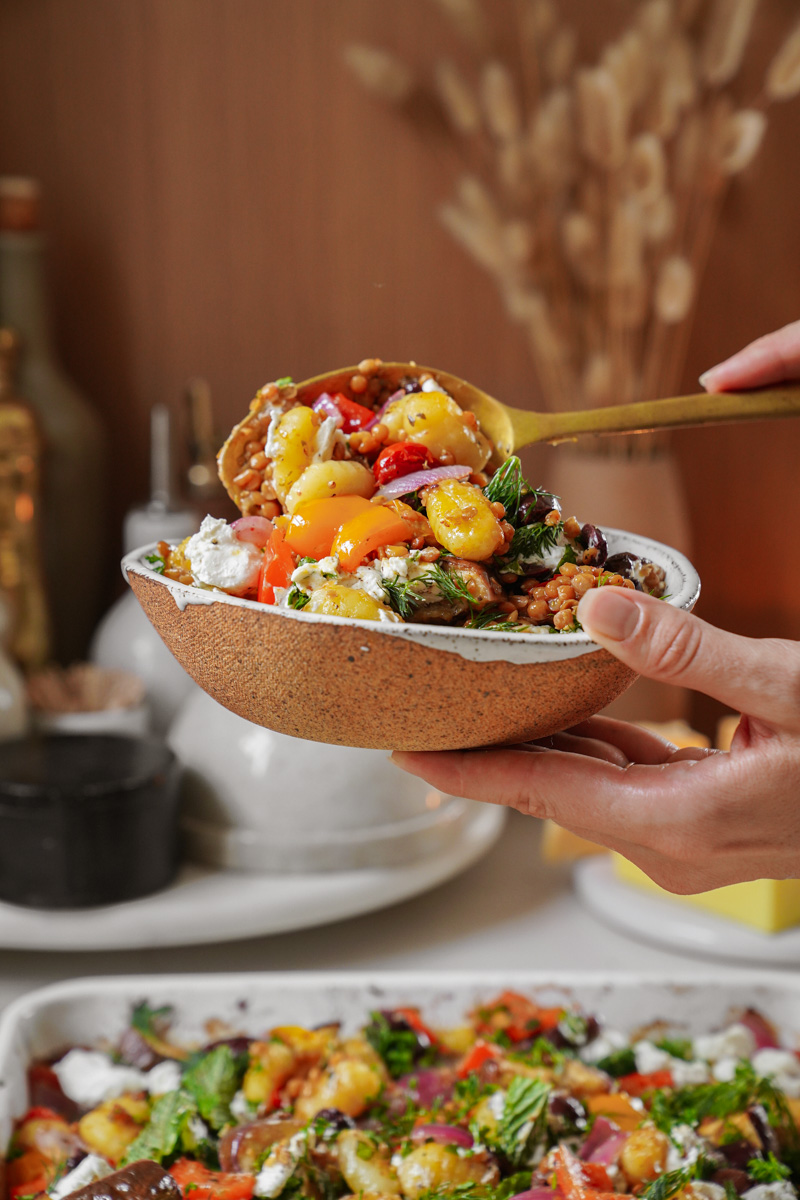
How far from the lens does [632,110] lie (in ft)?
6.82

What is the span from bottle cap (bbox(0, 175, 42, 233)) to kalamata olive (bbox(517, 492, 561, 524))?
1.59 meters

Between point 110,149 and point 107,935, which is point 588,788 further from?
point 110,149

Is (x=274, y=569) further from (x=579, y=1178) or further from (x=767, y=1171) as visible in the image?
→ (x=767, y=1171)

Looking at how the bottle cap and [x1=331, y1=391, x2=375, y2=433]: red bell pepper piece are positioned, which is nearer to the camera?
[x1=331, y1=391, x2=375, y2=433]: red bell pepper piece

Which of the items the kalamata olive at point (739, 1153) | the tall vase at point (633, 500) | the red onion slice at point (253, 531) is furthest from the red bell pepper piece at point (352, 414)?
the tall vase at point (633, 500)

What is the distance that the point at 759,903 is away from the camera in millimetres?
1525

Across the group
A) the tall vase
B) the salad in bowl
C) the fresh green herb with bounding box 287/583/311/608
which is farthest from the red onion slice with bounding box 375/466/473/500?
the tall vase

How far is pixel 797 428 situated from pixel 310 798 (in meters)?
1.30

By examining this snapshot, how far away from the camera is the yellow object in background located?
1510 mm

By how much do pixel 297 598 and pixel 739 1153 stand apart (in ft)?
2.50

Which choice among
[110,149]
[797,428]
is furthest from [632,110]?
[110,149]

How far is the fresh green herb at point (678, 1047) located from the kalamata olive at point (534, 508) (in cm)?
76

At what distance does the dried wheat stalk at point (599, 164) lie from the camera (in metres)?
1.87

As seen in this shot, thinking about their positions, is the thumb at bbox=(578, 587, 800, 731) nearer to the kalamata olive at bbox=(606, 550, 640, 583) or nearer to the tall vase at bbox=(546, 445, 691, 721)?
the kalamata olive at bbox=(606, 550, 640, 583)
